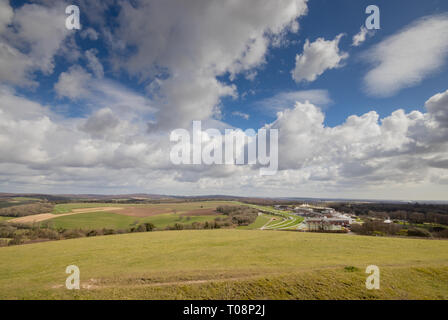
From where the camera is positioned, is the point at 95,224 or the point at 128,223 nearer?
the point at 95,224
